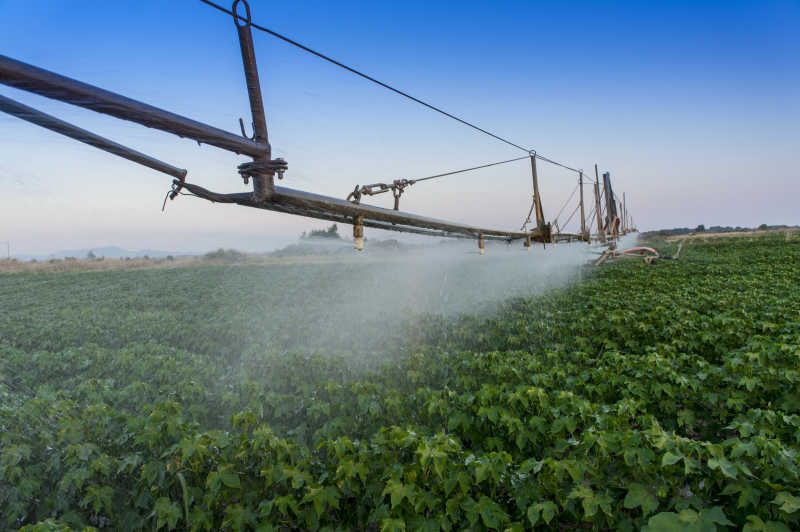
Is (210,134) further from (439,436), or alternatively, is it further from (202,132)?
(439,436)

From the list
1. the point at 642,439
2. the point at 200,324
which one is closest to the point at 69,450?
the point at 642,439

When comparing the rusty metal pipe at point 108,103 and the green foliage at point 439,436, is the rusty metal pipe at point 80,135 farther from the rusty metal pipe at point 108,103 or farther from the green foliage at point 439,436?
the green foliage at point 439,436

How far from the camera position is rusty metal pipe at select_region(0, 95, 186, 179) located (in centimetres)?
296

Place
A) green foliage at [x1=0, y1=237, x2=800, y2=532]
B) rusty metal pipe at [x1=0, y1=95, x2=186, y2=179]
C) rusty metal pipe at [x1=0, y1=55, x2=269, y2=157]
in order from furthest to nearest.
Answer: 1. rusty metal pipe at [x1=0, y1=95, x2=186, y2=179]
2. green foliage at [x1=0, y1=237, x2=800, y2=532]
3. rusty metal pipe at [x1=0, y1=55, x2=269, y2=157]

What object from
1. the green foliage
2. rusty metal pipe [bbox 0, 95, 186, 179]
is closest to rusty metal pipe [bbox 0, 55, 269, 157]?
rusty metal pipe [bbox 0, 95, 186, 179]

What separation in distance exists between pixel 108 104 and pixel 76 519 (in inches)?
141

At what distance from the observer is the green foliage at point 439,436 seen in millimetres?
2854

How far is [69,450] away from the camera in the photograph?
12.6 feet

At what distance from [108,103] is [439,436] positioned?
3.84m

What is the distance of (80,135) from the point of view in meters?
3.45

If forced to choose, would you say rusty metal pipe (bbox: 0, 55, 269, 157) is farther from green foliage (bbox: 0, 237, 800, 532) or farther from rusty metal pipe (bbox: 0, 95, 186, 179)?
green foliage (bbox: 0, 237, 800, 532)

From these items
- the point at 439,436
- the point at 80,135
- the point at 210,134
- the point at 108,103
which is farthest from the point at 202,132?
the point at 439,436

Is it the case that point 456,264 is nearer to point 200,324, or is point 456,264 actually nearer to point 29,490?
point 200,324

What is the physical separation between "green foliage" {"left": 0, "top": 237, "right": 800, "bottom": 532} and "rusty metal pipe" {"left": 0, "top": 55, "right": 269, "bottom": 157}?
288 cm
